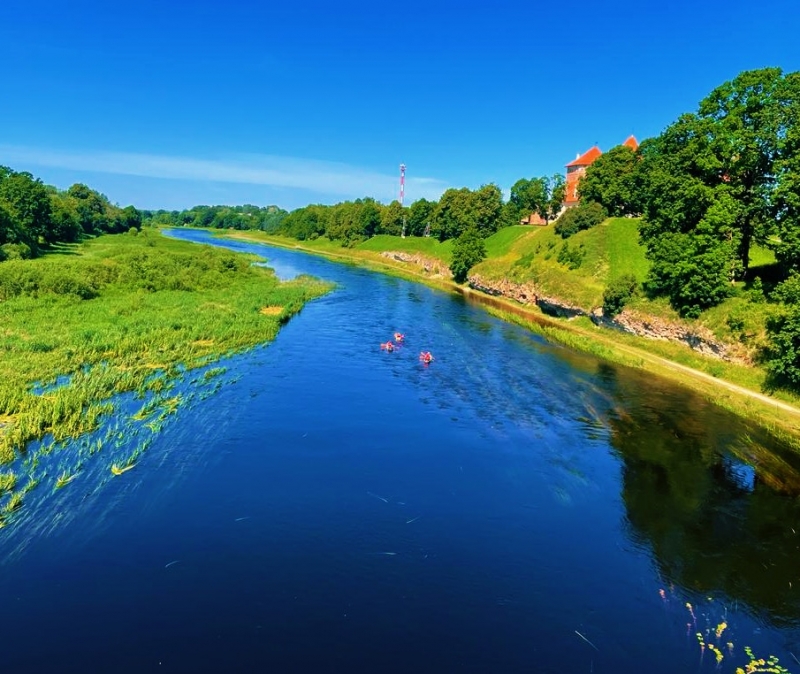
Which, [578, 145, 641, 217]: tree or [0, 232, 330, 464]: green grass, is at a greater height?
[578, 145, 641, 217]: tree

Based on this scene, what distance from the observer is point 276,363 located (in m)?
42.0

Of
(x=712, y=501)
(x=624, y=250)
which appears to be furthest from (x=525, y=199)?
(x=712, y=501)

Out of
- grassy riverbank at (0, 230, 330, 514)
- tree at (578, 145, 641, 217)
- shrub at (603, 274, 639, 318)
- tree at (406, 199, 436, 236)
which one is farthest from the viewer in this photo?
tree at (406, 199, 436, 236)

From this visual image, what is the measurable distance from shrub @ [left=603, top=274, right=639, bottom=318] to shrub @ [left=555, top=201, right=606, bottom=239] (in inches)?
1100

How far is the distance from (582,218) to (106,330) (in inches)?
2691

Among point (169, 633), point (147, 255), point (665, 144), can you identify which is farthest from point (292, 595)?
point (147, 255)

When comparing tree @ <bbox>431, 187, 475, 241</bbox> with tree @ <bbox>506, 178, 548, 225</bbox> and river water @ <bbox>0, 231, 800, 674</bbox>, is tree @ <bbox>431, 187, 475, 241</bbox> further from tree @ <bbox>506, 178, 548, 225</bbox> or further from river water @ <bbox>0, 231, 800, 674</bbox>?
river water @ <bbox>0, 231, 800, 674</bbox>

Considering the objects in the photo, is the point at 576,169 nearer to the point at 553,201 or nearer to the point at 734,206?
the point at 553,201

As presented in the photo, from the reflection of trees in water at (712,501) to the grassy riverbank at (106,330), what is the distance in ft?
81.5

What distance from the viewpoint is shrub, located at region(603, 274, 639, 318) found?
56594mm

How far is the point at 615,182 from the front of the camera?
87.4 metres

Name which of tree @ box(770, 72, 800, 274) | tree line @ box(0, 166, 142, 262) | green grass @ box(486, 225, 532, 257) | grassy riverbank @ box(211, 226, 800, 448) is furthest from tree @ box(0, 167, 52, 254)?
tree @ box(770, 72, 800, 274)

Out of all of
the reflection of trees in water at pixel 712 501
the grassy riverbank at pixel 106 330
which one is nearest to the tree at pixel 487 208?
the grassy riverbank at pixel 106 330

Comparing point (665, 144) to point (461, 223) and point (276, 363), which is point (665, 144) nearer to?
point (276, 363)
